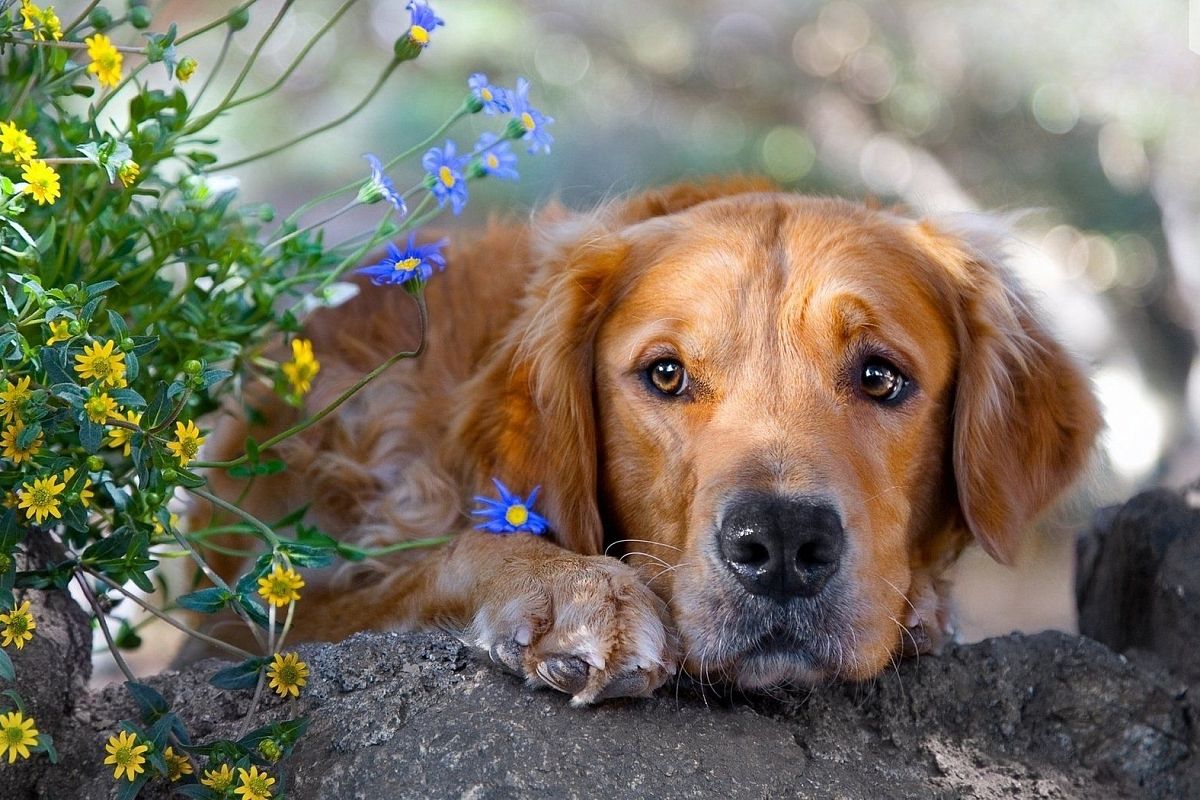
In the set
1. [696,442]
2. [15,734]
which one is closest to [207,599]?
[15,734]

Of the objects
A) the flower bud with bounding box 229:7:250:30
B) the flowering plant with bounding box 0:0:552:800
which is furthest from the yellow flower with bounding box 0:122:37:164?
the flower bud with bounding box 229:7:250:30

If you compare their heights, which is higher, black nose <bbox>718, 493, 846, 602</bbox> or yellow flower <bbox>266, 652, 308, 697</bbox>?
black nose <bbox>718, 493, 846, 602</bbox>

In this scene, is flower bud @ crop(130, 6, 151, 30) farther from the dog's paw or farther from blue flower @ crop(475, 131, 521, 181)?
the dog's paw

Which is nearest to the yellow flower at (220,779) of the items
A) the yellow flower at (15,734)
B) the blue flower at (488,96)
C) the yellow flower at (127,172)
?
the yellow flower at (15,734)

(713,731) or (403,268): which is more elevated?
(403,268)

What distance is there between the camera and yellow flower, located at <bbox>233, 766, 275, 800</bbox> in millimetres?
2182

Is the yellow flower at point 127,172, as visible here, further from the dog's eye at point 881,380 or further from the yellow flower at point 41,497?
the dog's eye at point 881,380

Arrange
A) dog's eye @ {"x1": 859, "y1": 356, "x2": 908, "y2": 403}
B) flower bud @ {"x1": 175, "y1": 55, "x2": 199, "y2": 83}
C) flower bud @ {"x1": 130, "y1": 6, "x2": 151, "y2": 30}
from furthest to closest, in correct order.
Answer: dog's eye @ {"x1": 859, "y1": 356, "x2": 908, "y2": 403} < flower bud @ {"x1": 130, "y1": 6, "x2": 151, "y2": 30} < flower bud @ {"x1": 175, "y1": 55, "x2": 199, "y2": 83}

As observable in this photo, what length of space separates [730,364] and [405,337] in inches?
49.4

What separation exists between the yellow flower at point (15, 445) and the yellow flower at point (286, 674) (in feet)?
1.86

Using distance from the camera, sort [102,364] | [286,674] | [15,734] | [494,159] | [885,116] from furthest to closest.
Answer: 1. [885,116]
2. [494,159]
3. [286,674]
4. [102,364]
5. [15,734]

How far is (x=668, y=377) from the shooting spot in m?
3.16

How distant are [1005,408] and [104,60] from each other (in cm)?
229

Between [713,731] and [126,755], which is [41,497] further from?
[713,731]
